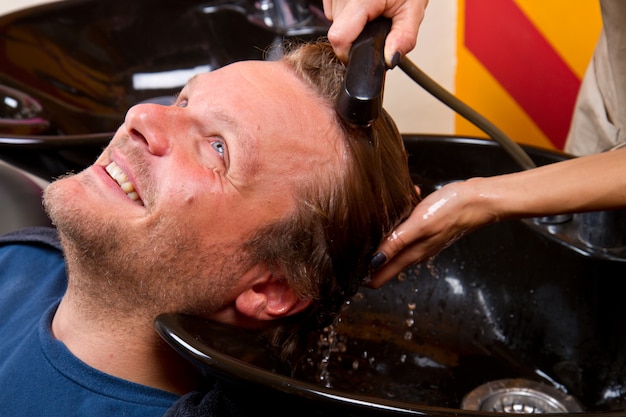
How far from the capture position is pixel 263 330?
1238mm

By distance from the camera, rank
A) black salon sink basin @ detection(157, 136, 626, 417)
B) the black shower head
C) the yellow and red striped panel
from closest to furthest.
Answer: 1. the black shower head
2. black salon sink basin @ detection(157, 136, 626, 417)
3. the yellow and red striped panel

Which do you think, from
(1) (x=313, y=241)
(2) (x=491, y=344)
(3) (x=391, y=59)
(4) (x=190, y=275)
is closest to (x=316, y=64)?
(3) (x=391, y=59)

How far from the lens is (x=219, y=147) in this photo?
115 centimetres

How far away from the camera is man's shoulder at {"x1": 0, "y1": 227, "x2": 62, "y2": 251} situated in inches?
56.5

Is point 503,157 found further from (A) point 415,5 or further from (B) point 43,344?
(B) point 43,344

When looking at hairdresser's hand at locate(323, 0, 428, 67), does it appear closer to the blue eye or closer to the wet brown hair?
the wet brown hair

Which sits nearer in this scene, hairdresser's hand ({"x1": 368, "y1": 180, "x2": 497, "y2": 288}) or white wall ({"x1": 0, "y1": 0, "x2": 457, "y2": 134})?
hairdresser's hand ({"x1": 368, "y1": 180, "x2": 497, "y2": 288})

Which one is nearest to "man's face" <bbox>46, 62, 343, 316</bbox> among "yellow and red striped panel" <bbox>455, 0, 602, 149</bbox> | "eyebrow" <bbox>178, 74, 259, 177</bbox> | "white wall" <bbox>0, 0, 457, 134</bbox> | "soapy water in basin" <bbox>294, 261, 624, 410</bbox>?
"eyebrow" <bbox>178, 74, 259, 177</bbox>

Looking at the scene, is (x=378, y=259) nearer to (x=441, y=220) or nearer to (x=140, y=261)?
(x=441, y=220)

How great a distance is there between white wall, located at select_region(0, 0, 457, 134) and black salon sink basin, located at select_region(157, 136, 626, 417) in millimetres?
1048

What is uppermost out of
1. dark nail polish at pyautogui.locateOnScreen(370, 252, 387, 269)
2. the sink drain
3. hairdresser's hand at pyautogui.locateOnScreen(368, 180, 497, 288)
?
hairdresser's hand at pyautogui.locateOnScreen(368, 180, 497, 288)

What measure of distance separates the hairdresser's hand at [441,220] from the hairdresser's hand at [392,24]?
0.23 metres

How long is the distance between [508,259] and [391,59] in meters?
0.57

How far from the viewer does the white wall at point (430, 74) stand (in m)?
2.47
